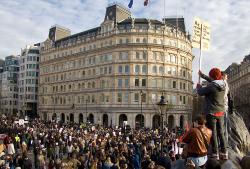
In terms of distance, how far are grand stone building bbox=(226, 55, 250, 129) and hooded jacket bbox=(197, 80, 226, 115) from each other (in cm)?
4964

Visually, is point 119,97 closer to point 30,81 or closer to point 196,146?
point 30,81

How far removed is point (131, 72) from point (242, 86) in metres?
29.7

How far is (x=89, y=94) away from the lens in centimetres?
7844

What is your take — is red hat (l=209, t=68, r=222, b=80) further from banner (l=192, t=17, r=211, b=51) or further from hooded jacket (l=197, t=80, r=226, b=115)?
banner (l=192, t=17, r=211, b=51)

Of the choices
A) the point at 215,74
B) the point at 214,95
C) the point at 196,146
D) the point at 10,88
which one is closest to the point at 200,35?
the point at 215,74

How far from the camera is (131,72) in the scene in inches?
2844

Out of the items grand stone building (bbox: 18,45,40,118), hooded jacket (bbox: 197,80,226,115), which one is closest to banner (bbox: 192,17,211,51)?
hooded jacket (bbox: 197,80,226,115)

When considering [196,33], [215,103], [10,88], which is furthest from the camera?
[10,88]

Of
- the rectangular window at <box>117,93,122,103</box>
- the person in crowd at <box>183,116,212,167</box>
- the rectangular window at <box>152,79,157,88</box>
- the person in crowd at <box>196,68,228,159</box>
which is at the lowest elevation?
the person in crowd at <box>183,116,212,167</box>

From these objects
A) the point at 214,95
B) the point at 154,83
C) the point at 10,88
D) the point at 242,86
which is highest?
the point at 10,88

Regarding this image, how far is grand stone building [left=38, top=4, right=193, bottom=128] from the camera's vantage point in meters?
71.4

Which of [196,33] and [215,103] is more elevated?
[196,33]

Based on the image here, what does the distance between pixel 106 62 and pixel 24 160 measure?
5920 centimetres

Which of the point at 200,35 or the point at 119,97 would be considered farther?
the point at 119,97
